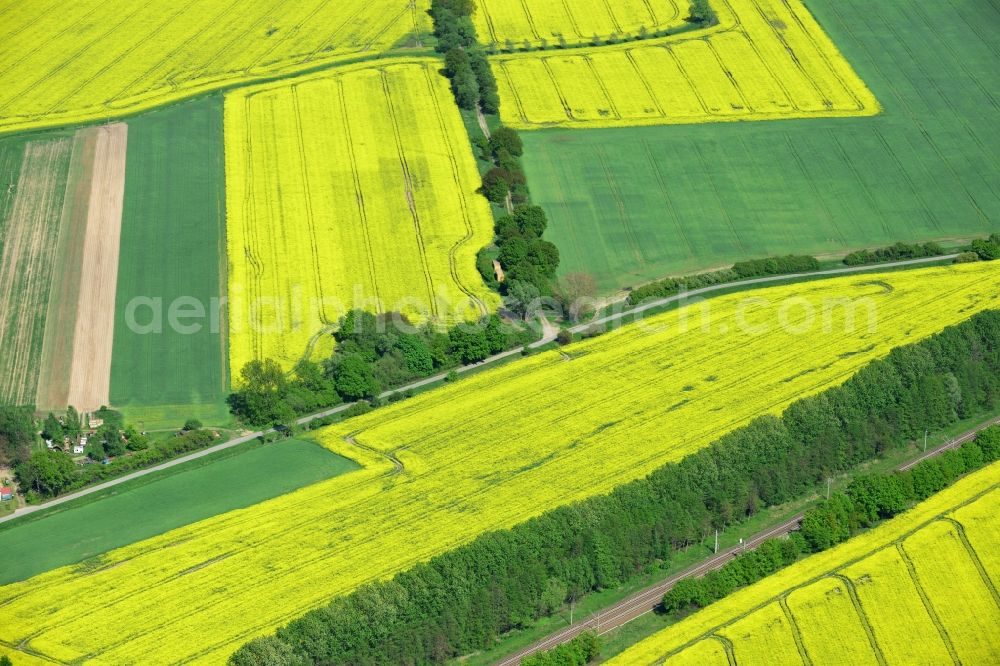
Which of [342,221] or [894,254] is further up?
[342,221]

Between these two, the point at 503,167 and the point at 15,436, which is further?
the point at 503,167

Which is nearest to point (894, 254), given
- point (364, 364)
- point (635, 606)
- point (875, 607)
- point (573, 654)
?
point (875, 607)

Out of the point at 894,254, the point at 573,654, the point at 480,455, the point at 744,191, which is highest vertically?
the point at 744,191

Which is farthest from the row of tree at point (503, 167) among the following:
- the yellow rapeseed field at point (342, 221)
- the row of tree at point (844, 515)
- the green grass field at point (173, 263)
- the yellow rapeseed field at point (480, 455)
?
the row of tree at point (844, 515)

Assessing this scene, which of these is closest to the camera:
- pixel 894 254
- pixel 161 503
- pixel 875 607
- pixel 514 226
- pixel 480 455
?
pixel 875 607

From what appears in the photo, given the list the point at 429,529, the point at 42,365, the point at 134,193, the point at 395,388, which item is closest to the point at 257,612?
the point at 429,529

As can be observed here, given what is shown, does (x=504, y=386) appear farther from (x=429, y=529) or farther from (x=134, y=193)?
(x=134, y=193)

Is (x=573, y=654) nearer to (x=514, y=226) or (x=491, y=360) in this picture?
(x=491, y=360)
